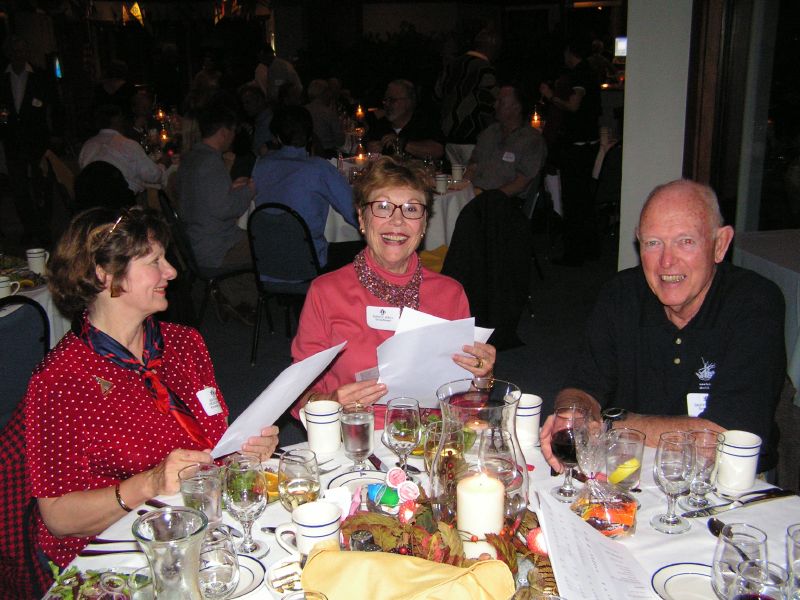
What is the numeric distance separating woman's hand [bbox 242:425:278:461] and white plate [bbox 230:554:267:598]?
1.40ft

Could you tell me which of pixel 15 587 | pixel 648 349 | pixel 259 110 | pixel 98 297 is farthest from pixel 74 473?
pixel 259 110

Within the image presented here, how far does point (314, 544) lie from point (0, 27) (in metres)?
17.6

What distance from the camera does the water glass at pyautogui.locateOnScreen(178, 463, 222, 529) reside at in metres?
1.48

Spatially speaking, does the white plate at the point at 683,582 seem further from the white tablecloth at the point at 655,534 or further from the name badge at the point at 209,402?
the name badge at the point at 209,402

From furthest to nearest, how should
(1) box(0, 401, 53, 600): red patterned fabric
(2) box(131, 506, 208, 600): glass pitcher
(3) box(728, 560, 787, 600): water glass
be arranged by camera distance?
(1) box(0, 401, 53, 600): red patterned fabric, (3) box(728, 560, 787, 600): water glass, (2) box(131, 506, 208, 600): glass pitcher

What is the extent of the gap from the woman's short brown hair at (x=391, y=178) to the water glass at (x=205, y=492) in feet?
4.19

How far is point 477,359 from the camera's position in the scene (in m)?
2.18

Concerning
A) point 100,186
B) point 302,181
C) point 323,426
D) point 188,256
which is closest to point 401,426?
point 323,426

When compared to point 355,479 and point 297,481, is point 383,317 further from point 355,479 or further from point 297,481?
point 297,481

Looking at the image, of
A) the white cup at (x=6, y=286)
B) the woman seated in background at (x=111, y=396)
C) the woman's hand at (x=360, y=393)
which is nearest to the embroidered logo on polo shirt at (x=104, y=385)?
the woman seated in background at (x=111, y=396)

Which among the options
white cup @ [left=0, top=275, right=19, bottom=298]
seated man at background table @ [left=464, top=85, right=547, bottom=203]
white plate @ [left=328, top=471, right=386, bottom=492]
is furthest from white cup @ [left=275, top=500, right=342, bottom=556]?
seated man at background table @ [left=464, top=85, right=547, bottom=203]

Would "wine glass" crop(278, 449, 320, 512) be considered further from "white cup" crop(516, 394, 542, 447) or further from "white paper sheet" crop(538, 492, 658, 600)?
"white cup" crop(516, 394, 542, 447)

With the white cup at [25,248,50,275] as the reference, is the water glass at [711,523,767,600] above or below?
above

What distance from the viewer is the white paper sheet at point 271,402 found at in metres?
1.74
